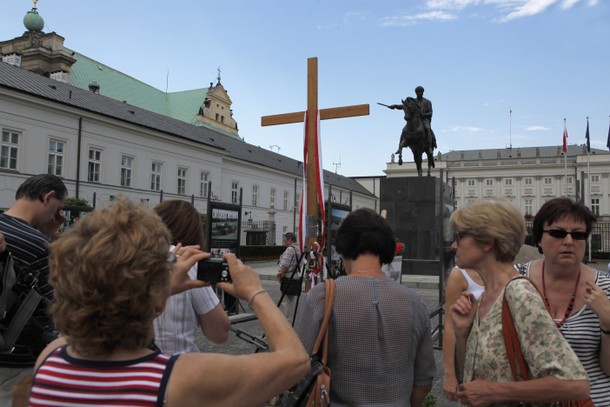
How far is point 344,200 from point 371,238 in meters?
60.9

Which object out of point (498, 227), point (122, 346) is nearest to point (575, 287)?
point (498, 227)

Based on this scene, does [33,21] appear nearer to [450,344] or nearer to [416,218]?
[416,218]

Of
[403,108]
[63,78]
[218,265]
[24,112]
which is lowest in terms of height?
[218,265]

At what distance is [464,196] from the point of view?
8600 cm

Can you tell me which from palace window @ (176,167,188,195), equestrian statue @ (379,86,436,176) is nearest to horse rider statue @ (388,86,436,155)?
equestrian statue @ (379,86,436,176)

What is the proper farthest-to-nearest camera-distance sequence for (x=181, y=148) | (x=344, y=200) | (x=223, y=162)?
(x=344, y=200), (x=223, y=162), (x=181, y=148)

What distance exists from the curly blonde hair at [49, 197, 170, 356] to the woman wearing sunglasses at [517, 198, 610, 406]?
168 centimetres

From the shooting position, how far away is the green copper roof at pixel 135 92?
48.8 metres

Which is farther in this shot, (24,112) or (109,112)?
(109,112)

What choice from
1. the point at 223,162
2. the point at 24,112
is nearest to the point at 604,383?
the point at 24,112

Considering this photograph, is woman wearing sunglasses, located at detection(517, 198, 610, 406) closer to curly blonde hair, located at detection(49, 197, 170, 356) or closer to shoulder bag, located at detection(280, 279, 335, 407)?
shoulder bag, located at detection(280, 279, 335, 407)

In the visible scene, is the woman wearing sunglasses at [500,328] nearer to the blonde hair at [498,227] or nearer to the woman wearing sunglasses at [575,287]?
the blonde hair at [498,227]

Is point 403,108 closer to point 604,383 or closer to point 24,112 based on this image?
point 604,383

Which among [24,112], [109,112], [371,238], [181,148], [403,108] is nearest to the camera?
[371,238]
